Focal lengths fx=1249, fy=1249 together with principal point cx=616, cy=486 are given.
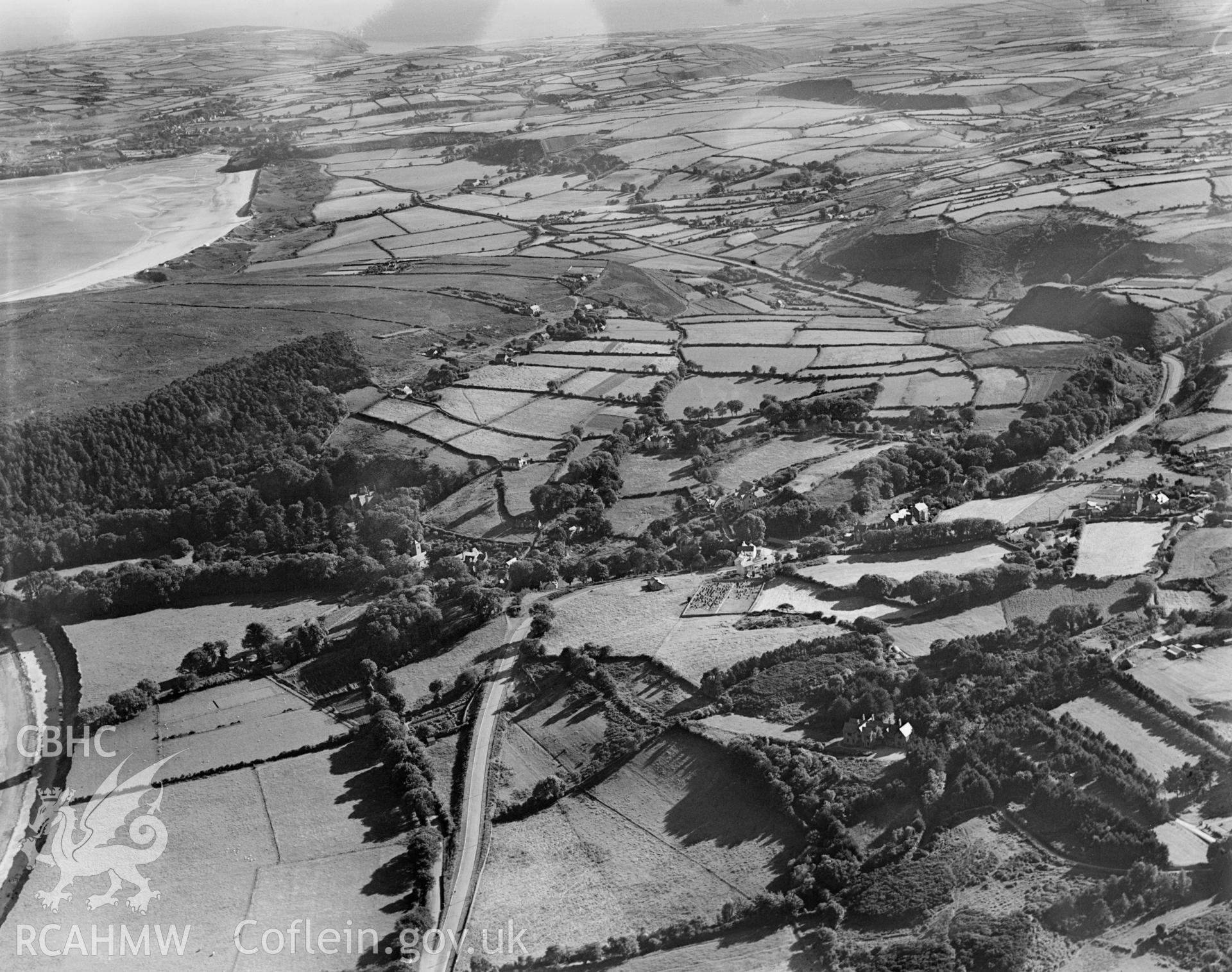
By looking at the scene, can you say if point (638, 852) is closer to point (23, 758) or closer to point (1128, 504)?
point (23, 758)

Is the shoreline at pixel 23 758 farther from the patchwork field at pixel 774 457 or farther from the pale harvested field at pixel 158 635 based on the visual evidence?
the patchwork field at pixel 774 457

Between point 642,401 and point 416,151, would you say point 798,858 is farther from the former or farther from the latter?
point 416,151

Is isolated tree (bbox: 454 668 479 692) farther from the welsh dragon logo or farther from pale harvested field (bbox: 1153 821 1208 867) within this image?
pale harvested field (bbox: 1153 821 1208 867)

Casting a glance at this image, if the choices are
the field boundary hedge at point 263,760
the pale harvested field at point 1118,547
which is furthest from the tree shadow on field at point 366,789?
the pale harvested field at point 1118,547

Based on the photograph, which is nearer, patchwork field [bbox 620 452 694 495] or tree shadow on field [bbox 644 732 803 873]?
tree shadow on field [bbox 644 732 803 873]

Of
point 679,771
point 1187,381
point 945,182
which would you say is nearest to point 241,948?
point 679,771

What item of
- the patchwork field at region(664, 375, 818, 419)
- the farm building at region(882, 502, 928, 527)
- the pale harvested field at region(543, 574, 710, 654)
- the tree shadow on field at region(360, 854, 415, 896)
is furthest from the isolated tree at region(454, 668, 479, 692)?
the patchwork field at region(664, 375, 818, 419)
